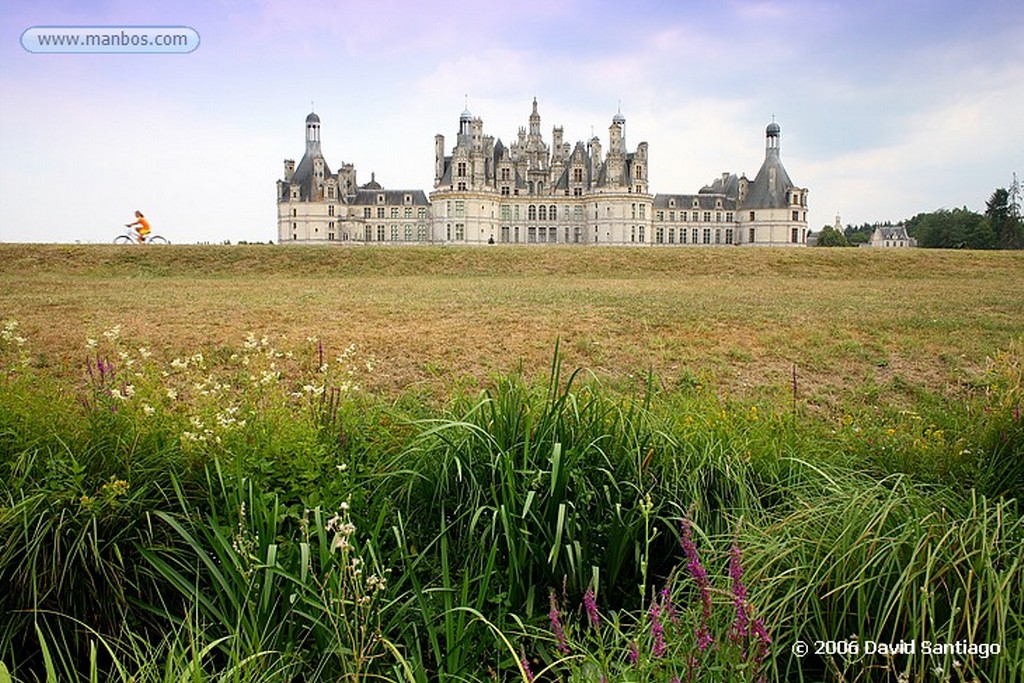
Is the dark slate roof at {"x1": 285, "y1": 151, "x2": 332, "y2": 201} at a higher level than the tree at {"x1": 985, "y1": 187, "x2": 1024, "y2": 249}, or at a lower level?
higher

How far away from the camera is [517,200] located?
75.3 m

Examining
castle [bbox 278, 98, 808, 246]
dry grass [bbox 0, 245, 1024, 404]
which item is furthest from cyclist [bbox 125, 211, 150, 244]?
castle [bbox 278, 98, 808, 246]

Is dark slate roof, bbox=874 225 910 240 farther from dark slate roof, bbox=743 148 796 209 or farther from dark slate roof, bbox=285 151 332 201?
dark slate roof, bbox=285 151 332 201

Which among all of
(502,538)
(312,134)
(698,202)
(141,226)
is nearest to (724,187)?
(698,202)

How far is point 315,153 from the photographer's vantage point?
77812 mm

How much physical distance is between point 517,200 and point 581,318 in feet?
213

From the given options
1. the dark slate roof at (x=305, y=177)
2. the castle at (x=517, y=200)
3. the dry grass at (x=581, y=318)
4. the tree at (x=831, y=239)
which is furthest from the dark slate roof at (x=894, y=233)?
the dry grass at (x=581, y=318)

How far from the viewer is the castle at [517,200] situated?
7325 centimetres

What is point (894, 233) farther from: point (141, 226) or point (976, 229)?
point (141, 226)

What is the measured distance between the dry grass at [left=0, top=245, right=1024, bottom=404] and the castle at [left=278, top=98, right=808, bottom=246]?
47.9 m

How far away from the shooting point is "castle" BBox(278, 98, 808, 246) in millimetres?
73250

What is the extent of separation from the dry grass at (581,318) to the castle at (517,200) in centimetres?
4793

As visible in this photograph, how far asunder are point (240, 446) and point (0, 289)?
16867mm

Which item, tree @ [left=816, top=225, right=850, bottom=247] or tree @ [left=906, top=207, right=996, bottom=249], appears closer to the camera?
tree @ [left=906, top=207, right=996, bottom=249]
